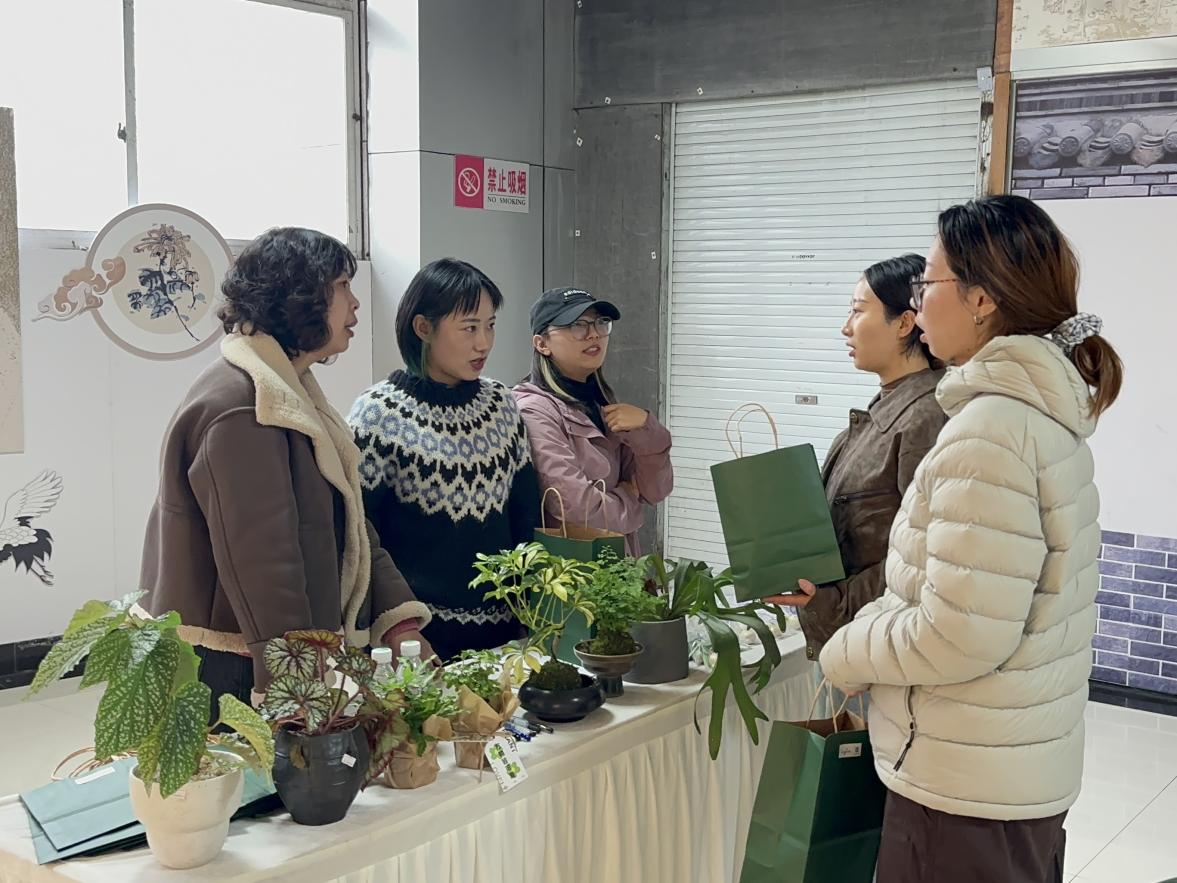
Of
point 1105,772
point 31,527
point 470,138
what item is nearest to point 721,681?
point 1105,772

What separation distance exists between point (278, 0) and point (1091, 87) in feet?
12.7

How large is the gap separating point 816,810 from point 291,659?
3.21 ft

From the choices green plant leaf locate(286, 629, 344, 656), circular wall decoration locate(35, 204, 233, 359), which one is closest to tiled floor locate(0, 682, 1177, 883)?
circular wall decoration locate(35, 204, 233, 359)

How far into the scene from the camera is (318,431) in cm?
234

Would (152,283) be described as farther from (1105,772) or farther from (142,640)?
(1105,772)

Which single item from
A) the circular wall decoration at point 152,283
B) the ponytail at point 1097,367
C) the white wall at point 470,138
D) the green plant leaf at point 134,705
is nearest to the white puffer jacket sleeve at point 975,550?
the ponytail at point 1097,367

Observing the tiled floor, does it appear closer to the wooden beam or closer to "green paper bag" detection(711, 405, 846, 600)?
"green paper bag" detection(711, 405, 846, 600)

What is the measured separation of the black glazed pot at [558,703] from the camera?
2.26 meters

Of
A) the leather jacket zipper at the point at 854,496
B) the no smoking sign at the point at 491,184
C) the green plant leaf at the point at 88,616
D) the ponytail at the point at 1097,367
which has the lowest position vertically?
the green plant leaf at the point at 88,616

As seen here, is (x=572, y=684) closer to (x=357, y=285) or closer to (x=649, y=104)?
(x=357, y=285)

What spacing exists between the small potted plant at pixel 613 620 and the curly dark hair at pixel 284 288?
2.45ft

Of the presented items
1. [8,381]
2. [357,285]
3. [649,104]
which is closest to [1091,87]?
[649,104]

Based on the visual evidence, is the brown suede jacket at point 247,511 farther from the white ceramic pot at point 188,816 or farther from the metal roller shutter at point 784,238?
the metal roller shutter at point 784,238

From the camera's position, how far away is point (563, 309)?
311 centimetres
